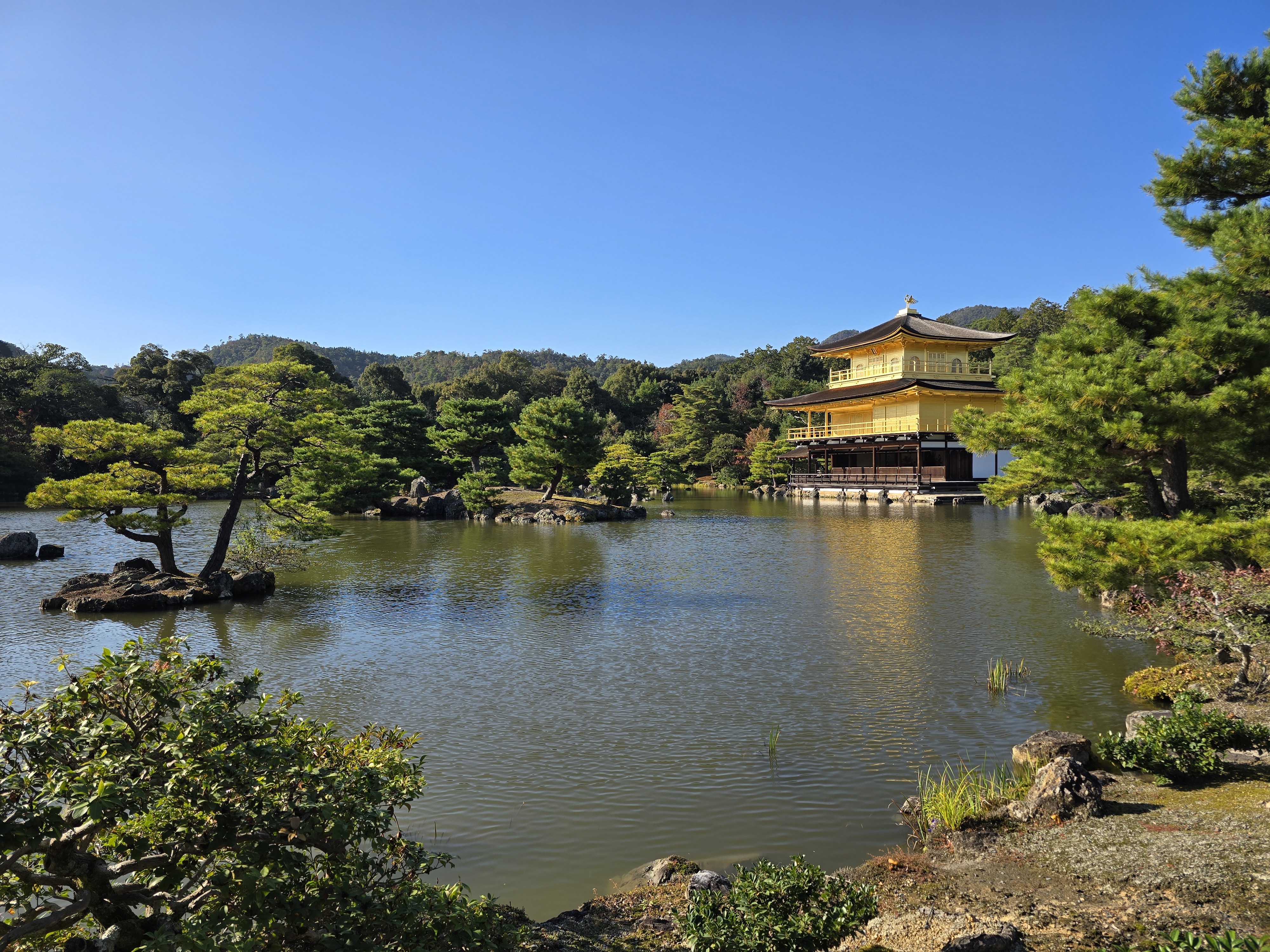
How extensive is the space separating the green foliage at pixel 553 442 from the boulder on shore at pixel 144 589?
1739cm

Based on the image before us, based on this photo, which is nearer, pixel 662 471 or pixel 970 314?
pixel 662 471

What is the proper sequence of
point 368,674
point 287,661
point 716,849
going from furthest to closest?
point 287,661 → point 368,674 → point 716,849

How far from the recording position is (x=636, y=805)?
6219 mm

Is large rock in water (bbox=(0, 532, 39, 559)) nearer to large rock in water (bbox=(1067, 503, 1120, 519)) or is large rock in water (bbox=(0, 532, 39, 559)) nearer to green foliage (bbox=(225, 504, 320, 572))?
green foliage (bbox=(225, 504, 320, 572))

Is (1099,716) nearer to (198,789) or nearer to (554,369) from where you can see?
(198,789)

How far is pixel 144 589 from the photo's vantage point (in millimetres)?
14156

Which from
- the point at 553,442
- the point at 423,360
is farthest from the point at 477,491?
the point at 423,360

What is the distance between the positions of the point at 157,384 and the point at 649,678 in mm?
51535

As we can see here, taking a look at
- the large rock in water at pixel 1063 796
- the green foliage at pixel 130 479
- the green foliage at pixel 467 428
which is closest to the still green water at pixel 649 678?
the large rock in water at pixel 1063 796

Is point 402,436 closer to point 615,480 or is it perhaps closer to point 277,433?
point 615,480

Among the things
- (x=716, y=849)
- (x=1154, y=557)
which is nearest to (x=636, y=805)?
(x=716, y=849)

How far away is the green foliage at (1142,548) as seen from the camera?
24.8 feet

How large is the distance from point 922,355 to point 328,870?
41.3 m

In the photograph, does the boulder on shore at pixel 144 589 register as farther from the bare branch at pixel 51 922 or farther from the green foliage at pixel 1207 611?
the green foliage at pixel 1207 611
